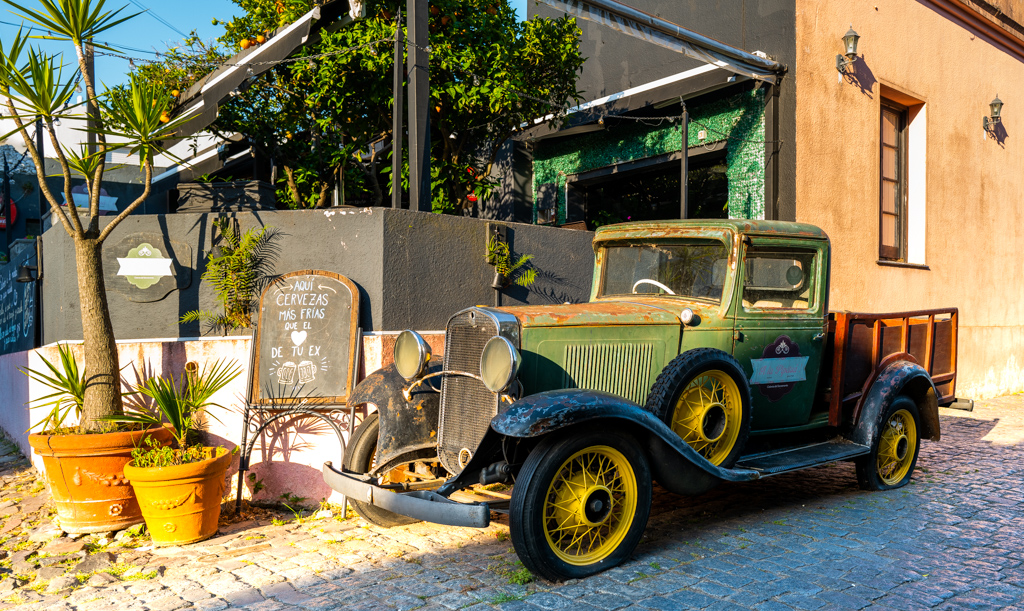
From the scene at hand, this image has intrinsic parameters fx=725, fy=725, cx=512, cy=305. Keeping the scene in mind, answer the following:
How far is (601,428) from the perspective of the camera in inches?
142

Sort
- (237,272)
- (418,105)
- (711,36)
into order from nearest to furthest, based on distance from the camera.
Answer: (237,272)
(418,105)
(711,36)

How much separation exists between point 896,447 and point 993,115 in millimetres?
8222

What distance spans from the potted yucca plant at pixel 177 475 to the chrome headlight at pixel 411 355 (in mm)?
1249

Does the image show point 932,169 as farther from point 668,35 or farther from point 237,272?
point 237,272

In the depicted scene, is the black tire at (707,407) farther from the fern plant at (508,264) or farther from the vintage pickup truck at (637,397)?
the fern plant at (508,264)

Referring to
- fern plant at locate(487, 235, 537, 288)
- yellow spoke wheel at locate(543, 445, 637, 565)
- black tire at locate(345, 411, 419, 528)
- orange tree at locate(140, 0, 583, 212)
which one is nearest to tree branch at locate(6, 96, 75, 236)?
black tire at locate(345, 411, 419, 528)

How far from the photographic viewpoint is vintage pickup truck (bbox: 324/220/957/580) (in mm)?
3557

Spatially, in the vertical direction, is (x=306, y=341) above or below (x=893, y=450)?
above

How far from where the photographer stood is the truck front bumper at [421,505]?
10.7 feet

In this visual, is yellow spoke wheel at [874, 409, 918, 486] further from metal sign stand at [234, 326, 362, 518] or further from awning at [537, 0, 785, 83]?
awning at [537, 0, 785, 83]

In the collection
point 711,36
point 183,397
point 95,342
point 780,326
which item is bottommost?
point 183,397

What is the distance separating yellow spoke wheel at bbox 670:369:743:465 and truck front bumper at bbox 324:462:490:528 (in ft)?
4.41

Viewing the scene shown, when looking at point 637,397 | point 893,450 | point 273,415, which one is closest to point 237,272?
point 273,415

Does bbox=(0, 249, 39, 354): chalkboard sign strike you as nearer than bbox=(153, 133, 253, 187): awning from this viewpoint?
Yes
